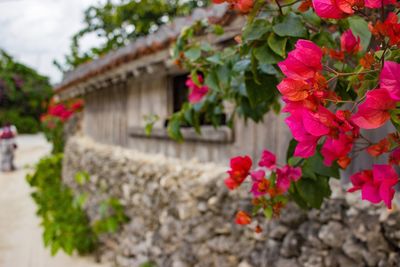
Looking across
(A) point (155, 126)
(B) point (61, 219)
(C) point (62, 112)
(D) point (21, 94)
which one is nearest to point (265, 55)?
(A) point (155, 126)

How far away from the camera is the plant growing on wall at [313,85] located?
676 mm

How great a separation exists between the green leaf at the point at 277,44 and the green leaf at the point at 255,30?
28 mm

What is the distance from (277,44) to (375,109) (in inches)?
18.8

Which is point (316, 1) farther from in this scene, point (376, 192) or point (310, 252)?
point (310, 252)

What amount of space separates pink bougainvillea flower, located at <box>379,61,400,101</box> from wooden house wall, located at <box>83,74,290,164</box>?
4.12ft

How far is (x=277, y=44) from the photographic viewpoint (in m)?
1.06

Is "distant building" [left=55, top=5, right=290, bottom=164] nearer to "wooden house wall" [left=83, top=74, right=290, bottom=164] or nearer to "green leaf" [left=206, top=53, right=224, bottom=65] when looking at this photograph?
"wooden house wall" [left=83, top=74, right=290, bottom=164]

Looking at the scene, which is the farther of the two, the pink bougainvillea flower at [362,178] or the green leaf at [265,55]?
the green leaf at [265,55]

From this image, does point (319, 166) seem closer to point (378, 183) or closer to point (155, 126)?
point (378, 183)

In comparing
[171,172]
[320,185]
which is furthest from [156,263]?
[320,185]

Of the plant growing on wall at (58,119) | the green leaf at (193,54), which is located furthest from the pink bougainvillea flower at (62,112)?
the green leaf at (193,54)

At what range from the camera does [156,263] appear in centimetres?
384

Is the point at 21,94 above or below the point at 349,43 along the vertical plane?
above

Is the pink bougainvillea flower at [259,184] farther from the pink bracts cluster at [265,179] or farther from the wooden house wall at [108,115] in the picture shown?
the wooden house wall at [108,115]
